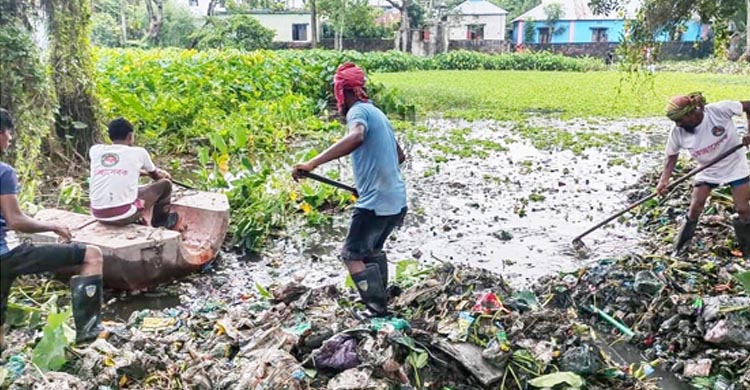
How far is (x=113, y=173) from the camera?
5008mm

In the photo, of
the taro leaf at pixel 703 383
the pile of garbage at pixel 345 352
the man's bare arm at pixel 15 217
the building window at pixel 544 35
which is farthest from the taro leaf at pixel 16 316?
the building window at pixel 544 35

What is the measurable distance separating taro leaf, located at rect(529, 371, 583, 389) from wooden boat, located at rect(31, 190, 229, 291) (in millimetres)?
3068

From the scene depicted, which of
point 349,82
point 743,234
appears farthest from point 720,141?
point 349,82

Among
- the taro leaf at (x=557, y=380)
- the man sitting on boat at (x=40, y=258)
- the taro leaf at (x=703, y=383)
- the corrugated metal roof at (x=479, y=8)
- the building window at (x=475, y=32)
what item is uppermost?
the corrugated metal roof at (x=479, y=8)

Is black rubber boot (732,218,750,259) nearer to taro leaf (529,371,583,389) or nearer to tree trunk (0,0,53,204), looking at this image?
taro leaf (529,371,583,389)

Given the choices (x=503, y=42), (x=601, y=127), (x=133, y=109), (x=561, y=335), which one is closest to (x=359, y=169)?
(x=561, y=335)

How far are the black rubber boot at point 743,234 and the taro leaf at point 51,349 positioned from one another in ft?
16.7

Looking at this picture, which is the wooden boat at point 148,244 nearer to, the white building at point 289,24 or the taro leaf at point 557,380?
the taro leaf at point 557,380

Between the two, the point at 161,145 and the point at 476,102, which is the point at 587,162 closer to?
the point at 161,145

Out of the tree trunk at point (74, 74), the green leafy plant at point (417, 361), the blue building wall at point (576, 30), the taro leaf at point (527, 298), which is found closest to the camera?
the green leafy plant at point (417, 361)

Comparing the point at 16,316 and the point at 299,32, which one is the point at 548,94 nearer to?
the point at 16,316

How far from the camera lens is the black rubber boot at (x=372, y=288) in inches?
168

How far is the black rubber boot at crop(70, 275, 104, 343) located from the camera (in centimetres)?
395

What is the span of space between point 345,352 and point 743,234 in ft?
12.4
